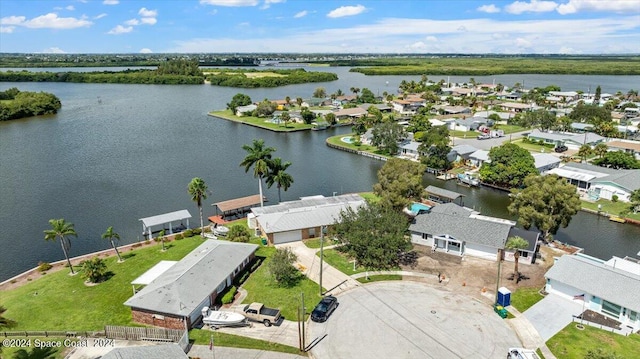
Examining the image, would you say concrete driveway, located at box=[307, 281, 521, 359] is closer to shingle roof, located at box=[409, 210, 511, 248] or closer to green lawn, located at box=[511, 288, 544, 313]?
green lawn, located at box=[511, 288, 544, 313]

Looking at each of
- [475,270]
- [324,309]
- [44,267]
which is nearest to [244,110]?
[44,267]

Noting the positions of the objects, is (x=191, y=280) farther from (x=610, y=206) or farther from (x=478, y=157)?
(x=478, y=157)

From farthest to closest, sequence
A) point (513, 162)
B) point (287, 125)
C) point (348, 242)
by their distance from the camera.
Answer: point (287, 125)
point (513, 162)
point (348, 242)

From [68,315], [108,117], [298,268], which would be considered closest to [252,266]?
[298,268]

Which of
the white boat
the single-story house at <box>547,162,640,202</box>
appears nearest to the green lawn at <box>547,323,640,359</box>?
the white boat

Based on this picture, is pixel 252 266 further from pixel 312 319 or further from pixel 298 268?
pixel 312 319

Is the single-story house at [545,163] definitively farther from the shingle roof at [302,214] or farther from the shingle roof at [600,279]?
the shingle roof at [600,279]
